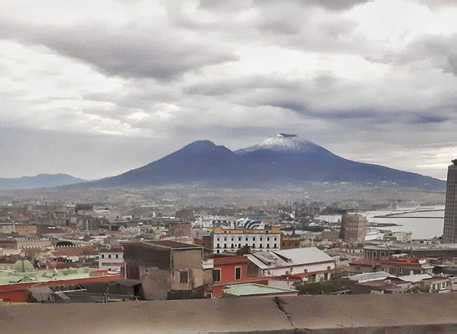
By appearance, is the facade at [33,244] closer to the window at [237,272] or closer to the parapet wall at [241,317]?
the window at [237,272]

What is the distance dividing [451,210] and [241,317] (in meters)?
60.9

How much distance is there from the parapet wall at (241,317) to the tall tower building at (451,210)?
58.5 m

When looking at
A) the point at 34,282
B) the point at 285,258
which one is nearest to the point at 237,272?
the point at 285,258

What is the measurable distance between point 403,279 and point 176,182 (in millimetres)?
182297

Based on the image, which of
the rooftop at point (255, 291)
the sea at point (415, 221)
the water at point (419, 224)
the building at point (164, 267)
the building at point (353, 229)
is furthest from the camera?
the sea at point (415, 221)

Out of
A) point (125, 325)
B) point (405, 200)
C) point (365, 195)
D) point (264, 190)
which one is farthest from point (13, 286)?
point (264, 190)

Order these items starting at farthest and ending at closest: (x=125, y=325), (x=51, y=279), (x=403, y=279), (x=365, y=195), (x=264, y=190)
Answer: (x=264, y=190), (x=365, y=195), (x=403, y=279), (x=51, y=279), (x=125, y=325)

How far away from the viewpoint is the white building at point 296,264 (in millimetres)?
21125

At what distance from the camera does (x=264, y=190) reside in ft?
622

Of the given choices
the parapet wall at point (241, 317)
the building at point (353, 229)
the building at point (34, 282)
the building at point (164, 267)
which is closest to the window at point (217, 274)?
the building at point (34, 282)

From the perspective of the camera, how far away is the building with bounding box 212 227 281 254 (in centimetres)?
3372

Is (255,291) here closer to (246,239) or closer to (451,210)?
(246,239)

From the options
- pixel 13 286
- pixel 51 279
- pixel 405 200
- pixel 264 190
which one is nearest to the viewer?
pixel 13 286

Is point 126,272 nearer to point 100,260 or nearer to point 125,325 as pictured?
point 125,325
